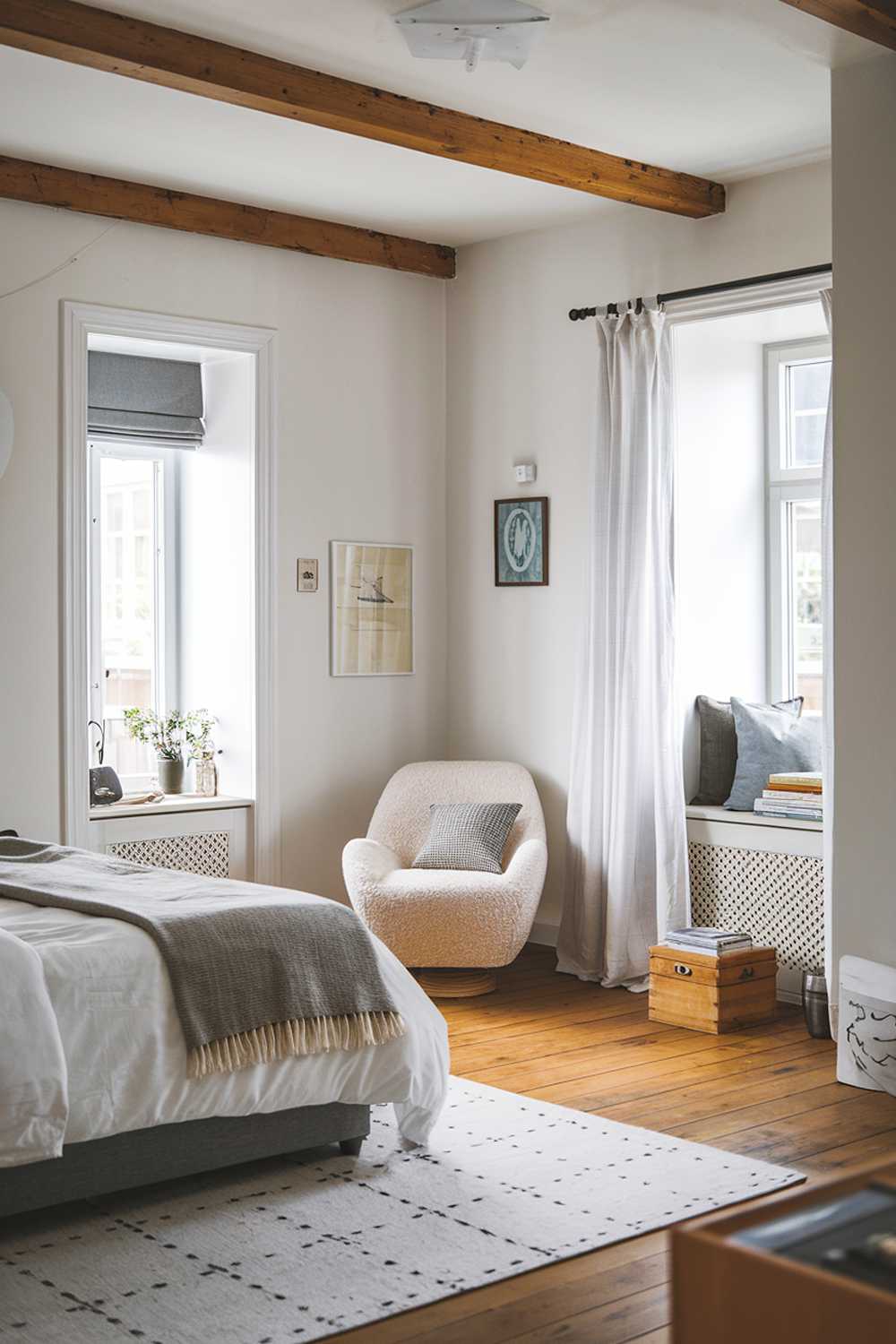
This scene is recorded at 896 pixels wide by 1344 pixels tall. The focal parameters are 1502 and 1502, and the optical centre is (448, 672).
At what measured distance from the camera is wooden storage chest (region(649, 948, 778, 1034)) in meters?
4.99

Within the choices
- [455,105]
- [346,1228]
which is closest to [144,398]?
[455,105]

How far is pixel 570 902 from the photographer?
234 inches

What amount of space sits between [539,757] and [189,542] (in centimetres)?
173

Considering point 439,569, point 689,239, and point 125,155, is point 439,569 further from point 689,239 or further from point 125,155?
point 125,155

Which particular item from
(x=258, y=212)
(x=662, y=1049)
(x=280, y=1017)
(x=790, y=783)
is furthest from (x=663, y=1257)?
(x=258, y=212)

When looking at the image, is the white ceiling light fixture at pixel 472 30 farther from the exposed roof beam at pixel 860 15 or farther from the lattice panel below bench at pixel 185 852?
the lattice panel below bench at pixel 185 852

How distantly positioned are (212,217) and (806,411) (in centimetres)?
251

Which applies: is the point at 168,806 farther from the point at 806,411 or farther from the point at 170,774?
the point at 806,411

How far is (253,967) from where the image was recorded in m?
3.49

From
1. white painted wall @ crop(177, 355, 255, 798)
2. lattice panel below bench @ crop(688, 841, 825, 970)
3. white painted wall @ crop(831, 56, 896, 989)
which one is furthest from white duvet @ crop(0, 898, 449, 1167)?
white painted wall @ crop(177, 355, 255, 798)

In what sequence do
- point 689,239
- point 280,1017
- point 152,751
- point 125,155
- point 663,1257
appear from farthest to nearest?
point 152,751 → point 689,239 → point 125,155 → point 280,1017 → point 663,1257

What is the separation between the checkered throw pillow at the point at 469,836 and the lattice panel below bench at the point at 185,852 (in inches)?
31.5

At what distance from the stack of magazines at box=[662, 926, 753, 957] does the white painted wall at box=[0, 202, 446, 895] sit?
67.8 inches

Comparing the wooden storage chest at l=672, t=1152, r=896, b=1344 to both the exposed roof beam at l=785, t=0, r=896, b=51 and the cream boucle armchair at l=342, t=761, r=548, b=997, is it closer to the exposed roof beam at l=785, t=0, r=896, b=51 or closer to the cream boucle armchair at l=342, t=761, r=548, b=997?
the exposed roof beam at l=785, t=0, r=896, b=51
